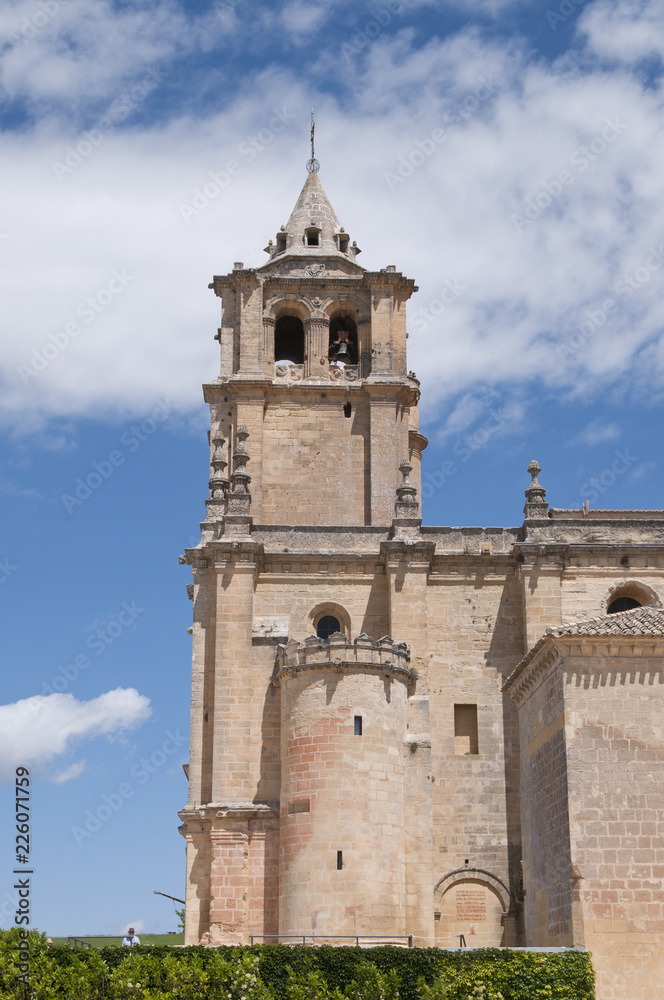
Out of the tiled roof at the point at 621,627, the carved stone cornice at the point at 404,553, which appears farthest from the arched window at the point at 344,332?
the tiled roof at the point at 621,627

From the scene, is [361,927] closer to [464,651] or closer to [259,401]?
[464,651]

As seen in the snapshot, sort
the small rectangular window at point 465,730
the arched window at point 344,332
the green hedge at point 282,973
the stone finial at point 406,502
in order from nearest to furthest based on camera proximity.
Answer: the green hedge at point 282,973 < the small rectangular window at point 465,730 < the stone finial at point 406,502 < the arched window at point 344,332

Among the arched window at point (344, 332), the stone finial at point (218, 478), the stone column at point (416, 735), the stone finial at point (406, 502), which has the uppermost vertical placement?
the arched window at point (344, 332)

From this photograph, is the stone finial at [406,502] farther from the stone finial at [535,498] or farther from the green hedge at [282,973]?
the green hedge at [282,973]

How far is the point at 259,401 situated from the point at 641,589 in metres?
12.4

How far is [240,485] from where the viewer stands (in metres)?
33.9

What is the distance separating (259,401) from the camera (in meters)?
37.0

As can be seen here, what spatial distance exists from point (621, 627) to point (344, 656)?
29.9 feet

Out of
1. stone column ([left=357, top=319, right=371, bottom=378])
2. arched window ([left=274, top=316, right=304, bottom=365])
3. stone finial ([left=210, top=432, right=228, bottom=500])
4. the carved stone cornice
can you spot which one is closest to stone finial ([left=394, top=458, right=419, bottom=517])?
the carved stone cornice

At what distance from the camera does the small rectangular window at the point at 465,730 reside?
32500 mm

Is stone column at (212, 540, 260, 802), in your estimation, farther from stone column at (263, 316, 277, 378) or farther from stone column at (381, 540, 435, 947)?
stone column at (263, 316, 277, 378)

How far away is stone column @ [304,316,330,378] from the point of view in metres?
37.7

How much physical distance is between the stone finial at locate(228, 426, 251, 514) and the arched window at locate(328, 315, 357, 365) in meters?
6.21

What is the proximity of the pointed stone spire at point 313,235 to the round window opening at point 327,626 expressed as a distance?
12.1 metres
